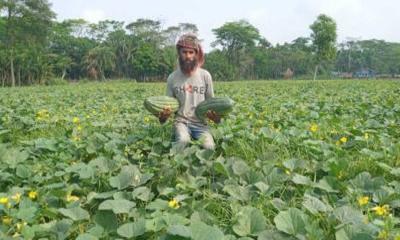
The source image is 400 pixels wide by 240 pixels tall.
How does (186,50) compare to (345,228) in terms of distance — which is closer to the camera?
(345,228)

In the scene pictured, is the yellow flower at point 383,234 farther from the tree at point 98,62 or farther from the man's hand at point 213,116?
the tree at point 98,62

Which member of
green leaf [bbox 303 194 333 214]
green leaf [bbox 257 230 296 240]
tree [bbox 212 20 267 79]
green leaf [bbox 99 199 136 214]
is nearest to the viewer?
green leaf [bbox 257 230 296 240]

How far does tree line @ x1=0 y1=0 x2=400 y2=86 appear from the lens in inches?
1651

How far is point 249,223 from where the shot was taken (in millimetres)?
2287

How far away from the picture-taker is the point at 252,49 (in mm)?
84938

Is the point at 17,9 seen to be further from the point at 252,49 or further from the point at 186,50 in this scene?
the point at 252,49

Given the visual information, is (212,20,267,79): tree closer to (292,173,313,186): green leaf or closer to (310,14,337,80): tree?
(310,14,337,80): tree

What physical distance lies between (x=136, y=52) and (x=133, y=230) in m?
67.6

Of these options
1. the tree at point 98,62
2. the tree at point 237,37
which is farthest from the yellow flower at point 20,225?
the tree at point 237,37

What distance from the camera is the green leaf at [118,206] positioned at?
2.48 m

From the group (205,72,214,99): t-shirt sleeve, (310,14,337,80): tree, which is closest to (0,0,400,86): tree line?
(310,14,337,80): tree

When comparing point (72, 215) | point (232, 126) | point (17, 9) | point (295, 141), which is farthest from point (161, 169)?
point (17, 9)

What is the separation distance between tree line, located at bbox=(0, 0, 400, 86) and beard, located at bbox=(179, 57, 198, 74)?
32.1 m

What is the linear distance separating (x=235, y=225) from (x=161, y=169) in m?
1.26
